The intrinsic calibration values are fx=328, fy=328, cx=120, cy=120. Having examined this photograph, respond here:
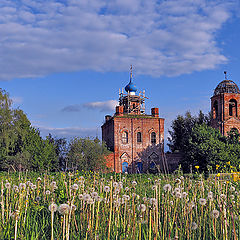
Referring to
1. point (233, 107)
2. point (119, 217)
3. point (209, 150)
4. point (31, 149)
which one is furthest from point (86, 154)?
point (119, 217)

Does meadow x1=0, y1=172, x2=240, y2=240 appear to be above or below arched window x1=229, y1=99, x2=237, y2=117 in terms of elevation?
below

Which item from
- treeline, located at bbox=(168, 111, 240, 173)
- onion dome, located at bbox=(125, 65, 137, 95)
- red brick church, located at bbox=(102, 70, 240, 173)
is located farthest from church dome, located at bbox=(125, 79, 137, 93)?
treeline, located at bbox=(168, 111, 240, 173)

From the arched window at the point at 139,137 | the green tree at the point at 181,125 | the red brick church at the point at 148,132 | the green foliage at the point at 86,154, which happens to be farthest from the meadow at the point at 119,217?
the green tree at the point at 181,125

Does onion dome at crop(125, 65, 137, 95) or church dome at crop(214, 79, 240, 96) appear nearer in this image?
church dome at crop(214, 79, 240, 96)

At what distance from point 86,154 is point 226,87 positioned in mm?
19826

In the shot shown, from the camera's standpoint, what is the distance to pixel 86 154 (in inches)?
1391

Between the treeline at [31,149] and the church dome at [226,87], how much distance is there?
16783mm

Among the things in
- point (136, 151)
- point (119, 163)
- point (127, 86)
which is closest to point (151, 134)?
point (136, 151)

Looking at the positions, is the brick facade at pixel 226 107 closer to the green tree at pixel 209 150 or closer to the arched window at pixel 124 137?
the green tree at pixel 209 150

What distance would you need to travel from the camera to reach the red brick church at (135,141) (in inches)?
1569

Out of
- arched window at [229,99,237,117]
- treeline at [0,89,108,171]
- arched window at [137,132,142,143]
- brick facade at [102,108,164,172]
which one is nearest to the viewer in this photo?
treeline at [0,89,108,171]

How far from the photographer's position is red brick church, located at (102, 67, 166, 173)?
3984 centimetres

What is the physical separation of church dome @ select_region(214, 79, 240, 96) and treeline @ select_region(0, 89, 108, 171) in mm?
16783

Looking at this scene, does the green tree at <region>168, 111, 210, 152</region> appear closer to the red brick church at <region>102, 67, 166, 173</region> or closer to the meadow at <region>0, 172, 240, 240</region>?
the red brick church at <region>102, 67, 166, 173</region>
